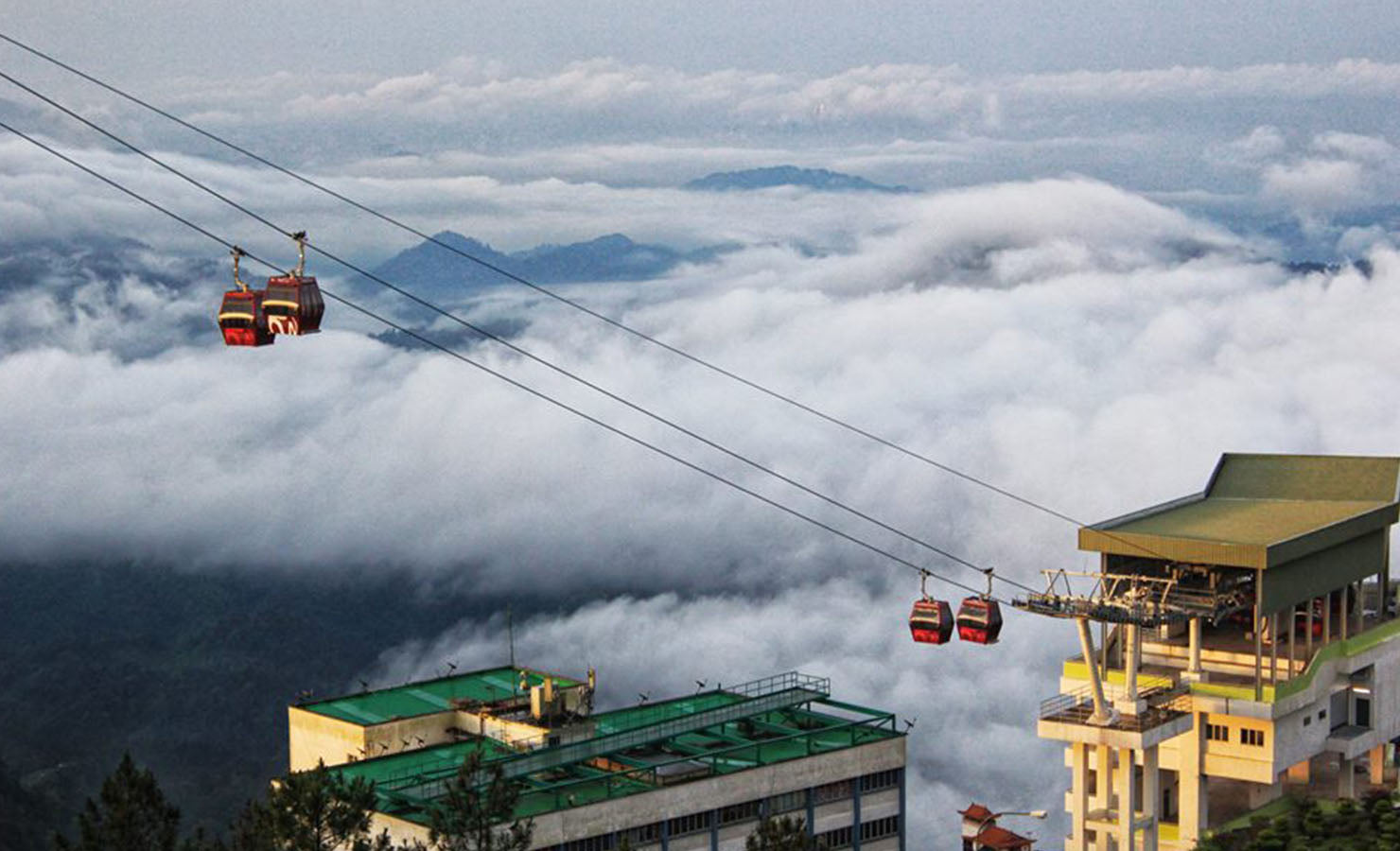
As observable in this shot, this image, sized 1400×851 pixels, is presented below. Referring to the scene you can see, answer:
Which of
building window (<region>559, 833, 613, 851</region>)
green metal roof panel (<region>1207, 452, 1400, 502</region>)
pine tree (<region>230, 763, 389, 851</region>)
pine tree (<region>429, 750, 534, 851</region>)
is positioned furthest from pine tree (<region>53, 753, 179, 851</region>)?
green metal roof panel (<region>1207, 452, 1400, 502</region>)

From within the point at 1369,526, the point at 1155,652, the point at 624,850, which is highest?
the point at 1369,526

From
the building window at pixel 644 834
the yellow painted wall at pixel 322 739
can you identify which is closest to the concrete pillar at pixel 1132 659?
the building window at pixel 644 834

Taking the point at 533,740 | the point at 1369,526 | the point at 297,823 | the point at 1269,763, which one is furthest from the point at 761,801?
the point at 297,823

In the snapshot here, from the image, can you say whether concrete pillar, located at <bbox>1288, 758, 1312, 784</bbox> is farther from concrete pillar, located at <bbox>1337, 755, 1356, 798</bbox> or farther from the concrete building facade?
the concrete building facade

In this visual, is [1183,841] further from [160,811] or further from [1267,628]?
[160,811]

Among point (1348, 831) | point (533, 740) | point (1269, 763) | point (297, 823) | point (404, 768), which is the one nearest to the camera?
point (297, 823)
